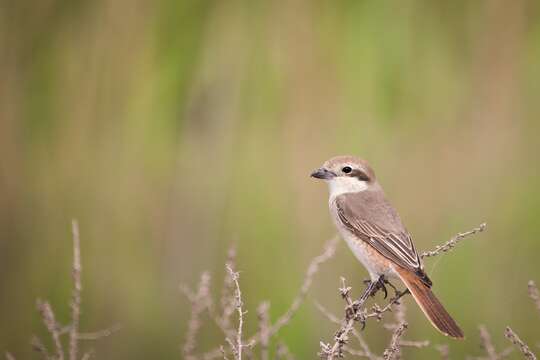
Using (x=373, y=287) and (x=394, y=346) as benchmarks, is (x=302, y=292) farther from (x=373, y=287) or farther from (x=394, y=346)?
(x=394, y=346)

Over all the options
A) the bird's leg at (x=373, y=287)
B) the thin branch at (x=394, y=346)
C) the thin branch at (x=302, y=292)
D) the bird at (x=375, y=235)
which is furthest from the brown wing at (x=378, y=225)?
the thin branch at (x=394, y=346)

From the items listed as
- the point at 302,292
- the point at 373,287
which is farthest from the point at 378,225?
the point at 302,292

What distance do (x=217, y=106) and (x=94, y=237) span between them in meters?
1.30

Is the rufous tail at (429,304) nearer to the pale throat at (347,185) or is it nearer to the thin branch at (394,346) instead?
the thin branch at (394,346)

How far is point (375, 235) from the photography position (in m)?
3.74

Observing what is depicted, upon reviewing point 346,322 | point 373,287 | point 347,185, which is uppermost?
point 347,185

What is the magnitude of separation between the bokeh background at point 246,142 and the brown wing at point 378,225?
133cm

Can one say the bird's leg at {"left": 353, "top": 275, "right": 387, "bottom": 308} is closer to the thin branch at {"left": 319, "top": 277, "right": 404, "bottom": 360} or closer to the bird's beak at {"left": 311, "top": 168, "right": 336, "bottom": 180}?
the thin branch at {"left": 319, "top": 277, "right": 404, "bottom": 360}

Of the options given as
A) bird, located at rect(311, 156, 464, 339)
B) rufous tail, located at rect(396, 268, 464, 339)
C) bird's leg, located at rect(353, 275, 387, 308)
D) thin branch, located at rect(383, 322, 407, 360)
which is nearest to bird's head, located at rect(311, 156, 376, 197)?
bird, located at rect(311, 156, 464, 339)

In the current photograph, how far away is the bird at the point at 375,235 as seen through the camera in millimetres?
3311

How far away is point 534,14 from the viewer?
5746mm

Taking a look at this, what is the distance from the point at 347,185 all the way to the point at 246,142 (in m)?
1.70

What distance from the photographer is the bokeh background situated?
5.47 m

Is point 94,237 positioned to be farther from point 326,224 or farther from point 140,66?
point 326,224
